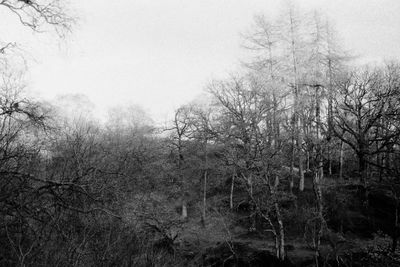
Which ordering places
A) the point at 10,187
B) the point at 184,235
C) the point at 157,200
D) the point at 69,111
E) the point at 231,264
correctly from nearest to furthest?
the point at 10,187 → the point at 231,264 → the point at 184,235 → the point at 157,200 → the point at 69,111

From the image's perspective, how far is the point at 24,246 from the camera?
15.1ft

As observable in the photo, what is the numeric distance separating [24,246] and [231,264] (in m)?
13.7

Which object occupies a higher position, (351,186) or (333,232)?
(351,186)

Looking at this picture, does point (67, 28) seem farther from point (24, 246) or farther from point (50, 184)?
point (24, 246)

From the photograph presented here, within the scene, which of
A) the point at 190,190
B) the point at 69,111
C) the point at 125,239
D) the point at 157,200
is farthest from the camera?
the point at 69,111

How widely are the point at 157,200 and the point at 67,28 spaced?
65.4 feet

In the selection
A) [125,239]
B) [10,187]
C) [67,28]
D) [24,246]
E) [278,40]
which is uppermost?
[278,40]

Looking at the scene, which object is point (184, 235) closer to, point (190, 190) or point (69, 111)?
point (190, 190)

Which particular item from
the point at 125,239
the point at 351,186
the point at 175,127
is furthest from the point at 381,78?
the point at 125,239

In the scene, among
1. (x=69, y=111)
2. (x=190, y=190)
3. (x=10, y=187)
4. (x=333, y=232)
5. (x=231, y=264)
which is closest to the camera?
(x=10, y=187)

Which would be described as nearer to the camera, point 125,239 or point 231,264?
point 125,239

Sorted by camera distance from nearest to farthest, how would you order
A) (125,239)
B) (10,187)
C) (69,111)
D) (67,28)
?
1. (10,187)
2. (67,28)
3. (125,239)
4. (69,111)

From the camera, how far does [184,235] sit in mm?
22234

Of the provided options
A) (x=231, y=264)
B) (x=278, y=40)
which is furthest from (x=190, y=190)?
(x=278, y=40)
